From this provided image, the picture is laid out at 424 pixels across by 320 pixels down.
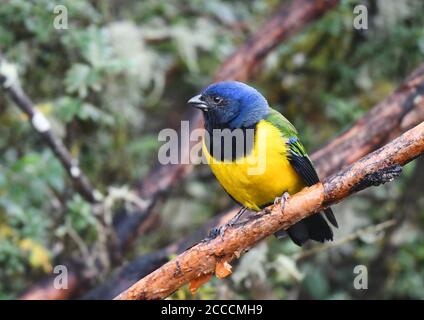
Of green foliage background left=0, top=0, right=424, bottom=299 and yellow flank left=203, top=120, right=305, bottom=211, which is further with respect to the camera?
green foliage background left=0, top=0, right=424, bottom=299

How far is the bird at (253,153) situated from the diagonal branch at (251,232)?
21cm

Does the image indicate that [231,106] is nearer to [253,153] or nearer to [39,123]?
[253,153]

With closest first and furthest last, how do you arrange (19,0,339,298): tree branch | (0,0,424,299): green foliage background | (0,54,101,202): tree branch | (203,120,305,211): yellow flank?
(203,120,305,211): yellow flank, (0,54,101,202): tree branch, (0,0,424,299): green foliage background, (19,0,339,298): tree branch

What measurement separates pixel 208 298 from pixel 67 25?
2.49 m

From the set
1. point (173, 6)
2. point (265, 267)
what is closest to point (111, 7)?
point (173, 6)

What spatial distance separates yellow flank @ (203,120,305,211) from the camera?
11.1 feet

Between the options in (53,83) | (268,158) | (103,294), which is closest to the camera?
(268,158)

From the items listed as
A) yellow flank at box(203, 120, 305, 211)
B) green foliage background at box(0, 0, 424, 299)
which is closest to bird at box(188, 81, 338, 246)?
yellow flank at box(203, 120, 305, 211)

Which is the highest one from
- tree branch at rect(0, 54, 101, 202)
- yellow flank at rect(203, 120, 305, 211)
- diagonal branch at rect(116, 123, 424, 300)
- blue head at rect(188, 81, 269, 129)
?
tree branch at rect(0, 54, 101, 202)

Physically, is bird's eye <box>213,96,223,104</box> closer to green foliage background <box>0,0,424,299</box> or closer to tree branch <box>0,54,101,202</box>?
green foliage background <box>0,0,424,299</box>

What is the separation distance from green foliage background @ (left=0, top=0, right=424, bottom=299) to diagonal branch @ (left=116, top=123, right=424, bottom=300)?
1.26 meters

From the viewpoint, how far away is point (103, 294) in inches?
166

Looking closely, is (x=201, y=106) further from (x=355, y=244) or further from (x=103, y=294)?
(x=355, y=244)

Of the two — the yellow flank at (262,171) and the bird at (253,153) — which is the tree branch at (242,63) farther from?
the yellow flank at (262,171)
